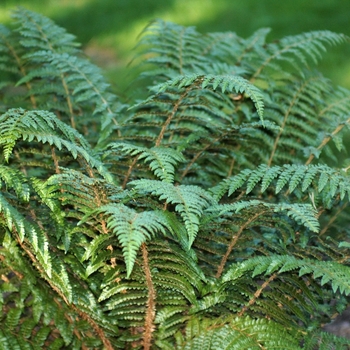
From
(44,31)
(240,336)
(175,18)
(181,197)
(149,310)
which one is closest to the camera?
(181,197)

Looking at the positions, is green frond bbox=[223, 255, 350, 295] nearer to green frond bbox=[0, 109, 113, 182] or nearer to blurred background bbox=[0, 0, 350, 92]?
green frond bbox=[0, 109, 113, 182]

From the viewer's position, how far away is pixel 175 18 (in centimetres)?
529

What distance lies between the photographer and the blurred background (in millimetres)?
5094

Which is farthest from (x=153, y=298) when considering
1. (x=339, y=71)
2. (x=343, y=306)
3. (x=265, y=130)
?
(x=339, y=71)

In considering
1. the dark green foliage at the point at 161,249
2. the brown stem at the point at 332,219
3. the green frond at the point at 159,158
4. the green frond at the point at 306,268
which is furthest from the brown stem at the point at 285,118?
the green frond at the point at 306,268

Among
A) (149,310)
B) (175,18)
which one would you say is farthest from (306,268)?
(175,18)

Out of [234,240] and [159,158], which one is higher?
[159,158]

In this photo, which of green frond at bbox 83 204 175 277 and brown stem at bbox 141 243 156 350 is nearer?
green frond at bbox 83 204 175 277

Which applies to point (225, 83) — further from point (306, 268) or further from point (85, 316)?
point (85, 316)

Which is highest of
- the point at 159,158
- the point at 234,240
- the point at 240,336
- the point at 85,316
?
the point at 159,158

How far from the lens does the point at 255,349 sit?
1794mm

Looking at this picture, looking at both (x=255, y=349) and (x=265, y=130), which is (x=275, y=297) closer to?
(x=255, y=349)

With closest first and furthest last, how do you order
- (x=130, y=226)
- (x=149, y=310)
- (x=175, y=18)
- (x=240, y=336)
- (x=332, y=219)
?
1. (x=130, y=226)
2. (x=240, y=336)
3. (x=149, y=310)
4. (x=332, y=219)
5. (x=175, y=18)

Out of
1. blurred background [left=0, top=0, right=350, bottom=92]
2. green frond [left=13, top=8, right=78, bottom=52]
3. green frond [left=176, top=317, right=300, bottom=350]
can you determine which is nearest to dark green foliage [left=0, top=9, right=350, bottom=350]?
green frond [left=176, top=317, right=300, bottom=350]
